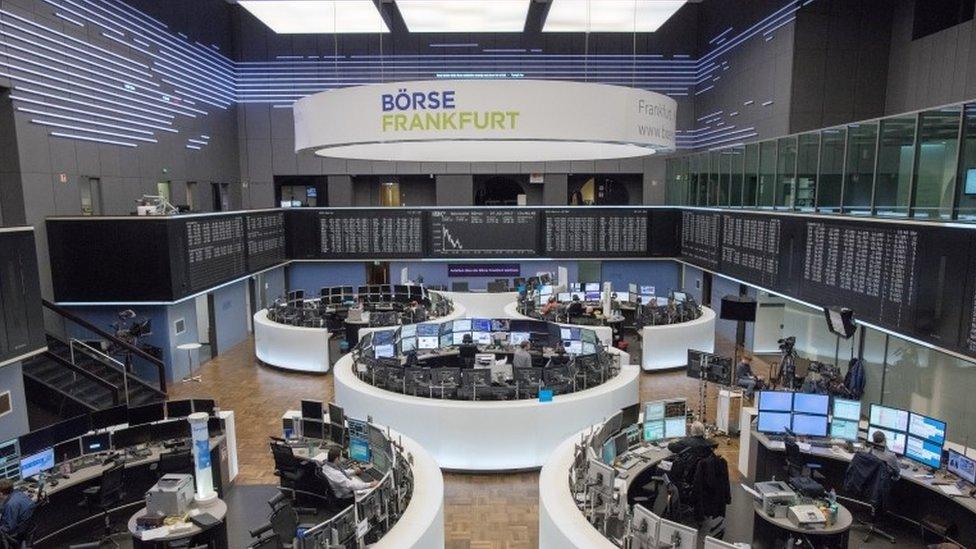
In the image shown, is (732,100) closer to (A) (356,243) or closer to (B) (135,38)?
(A) (356,243)

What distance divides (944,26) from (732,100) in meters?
6.17

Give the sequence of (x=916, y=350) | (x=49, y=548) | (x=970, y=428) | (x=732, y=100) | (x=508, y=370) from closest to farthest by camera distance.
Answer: (x=49, y=548)
(x=970, y=428)
(x=916, y=350)
(x=508, y=370)
(x=732, y=100)

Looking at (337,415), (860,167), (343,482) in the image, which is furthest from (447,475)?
(860,167)

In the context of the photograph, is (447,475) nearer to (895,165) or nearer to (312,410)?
(312,410)

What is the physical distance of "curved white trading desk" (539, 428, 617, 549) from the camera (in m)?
5.47

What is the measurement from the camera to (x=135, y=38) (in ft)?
47.6

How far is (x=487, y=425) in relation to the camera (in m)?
8.80

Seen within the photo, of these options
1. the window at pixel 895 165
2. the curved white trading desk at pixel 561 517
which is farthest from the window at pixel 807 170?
the curved white trading desk at pixel 561 517

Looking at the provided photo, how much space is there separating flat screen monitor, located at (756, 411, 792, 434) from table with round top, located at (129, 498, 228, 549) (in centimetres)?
694

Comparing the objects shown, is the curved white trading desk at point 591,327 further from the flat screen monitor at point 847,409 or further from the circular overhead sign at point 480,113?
the circular overhead sign at point 480,113

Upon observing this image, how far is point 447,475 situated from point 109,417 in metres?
4.76

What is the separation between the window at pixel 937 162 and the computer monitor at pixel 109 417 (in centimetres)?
1098

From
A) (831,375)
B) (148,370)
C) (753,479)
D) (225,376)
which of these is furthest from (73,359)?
(831,375)

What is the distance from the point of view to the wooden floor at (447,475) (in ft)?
24.5
